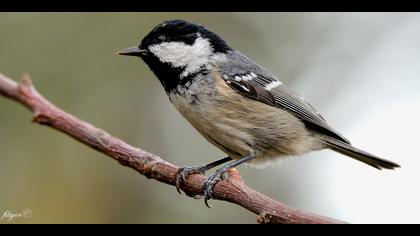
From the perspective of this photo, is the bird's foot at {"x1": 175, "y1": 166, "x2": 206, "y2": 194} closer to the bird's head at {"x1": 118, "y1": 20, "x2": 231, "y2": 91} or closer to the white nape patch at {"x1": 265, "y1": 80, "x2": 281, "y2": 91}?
the bird's head at {"x1": 118, "y1": 20, "x2": 231, "y2": 91}

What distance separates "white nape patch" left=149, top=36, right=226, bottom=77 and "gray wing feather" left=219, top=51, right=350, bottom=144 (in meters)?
0.18

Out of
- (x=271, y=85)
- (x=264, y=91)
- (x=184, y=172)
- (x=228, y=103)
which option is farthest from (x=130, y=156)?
(x=271, y=85)

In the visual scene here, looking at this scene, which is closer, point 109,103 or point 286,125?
point 286,125

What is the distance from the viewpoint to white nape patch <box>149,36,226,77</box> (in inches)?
158

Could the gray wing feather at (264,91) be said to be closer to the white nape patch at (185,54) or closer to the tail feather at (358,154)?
the tail feather at (358,154)

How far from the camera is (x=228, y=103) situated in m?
4.02

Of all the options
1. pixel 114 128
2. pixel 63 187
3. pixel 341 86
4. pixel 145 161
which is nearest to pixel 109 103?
pixel 114 128

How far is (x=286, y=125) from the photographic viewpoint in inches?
167

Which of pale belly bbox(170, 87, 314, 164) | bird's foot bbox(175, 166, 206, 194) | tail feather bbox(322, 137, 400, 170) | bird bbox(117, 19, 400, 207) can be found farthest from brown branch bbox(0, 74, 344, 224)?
tail feather bbox(322, 137, 400, 170)

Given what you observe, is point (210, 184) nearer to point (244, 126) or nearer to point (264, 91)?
point (244, 126)

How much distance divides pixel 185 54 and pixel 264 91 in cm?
75

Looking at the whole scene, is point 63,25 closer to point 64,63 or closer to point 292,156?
point 64,63

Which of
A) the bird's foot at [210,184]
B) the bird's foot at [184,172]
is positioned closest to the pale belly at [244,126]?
the bird's foot at [184,172]
